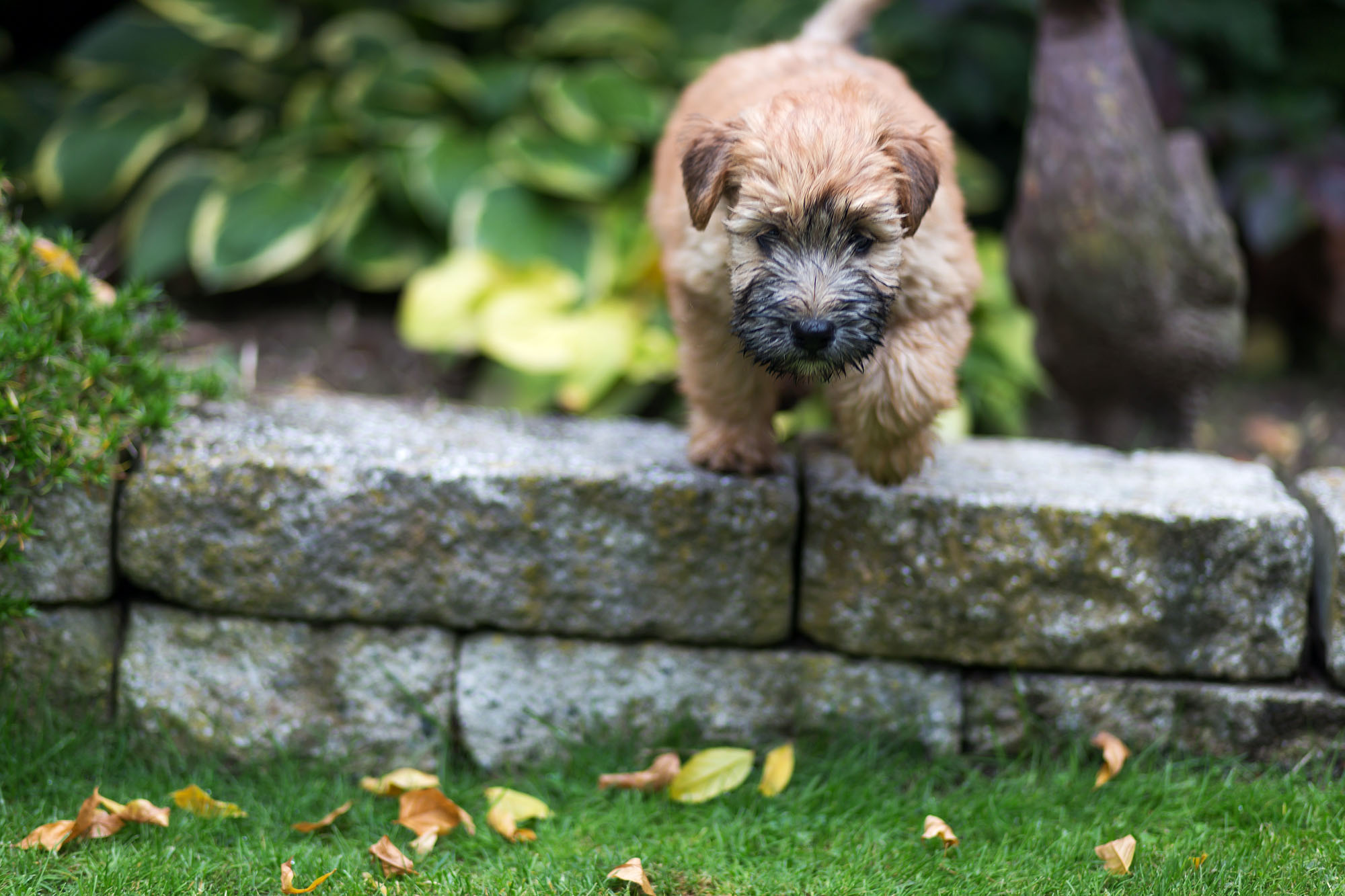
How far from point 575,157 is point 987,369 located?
6.73 ft

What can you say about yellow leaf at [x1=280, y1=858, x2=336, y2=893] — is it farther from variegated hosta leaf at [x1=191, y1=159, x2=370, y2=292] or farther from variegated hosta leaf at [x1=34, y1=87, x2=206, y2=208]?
variegated hosta leaf at [x1=34, y1=87, x2=206, y2=208]

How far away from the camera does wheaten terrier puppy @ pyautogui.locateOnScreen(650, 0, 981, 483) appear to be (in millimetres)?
2295

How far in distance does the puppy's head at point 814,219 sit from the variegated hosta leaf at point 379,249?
302 cm

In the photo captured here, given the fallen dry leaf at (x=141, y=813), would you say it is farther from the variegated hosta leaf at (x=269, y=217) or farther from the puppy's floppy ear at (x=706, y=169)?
the variegated hosta leaf at (x=269, y=217)

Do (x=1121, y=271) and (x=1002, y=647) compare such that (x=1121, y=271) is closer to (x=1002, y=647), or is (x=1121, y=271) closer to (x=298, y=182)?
(x=1002, y=647)

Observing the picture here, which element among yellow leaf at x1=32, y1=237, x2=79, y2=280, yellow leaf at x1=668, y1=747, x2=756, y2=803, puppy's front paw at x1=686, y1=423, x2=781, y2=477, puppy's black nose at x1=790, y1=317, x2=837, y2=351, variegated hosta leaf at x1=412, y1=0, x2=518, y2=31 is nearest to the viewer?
puppy's black nose at x1=790, y1=317, x2=837, y2=351

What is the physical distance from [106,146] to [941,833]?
480 centimetres

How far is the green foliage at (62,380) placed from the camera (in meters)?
2.83

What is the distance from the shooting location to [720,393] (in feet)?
9.55

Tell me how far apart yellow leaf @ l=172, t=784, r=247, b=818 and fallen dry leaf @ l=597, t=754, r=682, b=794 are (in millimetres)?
923

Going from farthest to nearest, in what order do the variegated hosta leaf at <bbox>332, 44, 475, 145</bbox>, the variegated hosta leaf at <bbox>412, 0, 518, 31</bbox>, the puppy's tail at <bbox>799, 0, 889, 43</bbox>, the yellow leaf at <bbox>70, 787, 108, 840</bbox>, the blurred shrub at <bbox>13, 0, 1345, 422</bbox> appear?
1. the variegated hosta leaf at <bbox>412, 0, 518, 31</bbox>
2. the variegated hosta leaf at <bbox>332, 44, 475, 145</bbox>
3. the blurred shrub at <bbox>13, 0, 1345, 422</bbox>
4. the puppy's tail at <bbox>799, 0, 889, 43</bbox>
5. the yellow leaf at <bbox>70, 787, 108, 840</bbox>

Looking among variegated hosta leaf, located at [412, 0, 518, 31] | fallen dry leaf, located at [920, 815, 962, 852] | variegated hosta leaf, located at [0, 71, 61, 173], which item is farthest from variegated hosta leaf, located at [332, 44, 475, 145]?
fallen dry leaf, located at [920, 815, 962, 852]

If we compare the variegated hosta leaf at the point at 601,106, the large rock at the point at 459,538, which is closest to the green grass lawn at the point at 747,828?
the large rock at the point at 459,538

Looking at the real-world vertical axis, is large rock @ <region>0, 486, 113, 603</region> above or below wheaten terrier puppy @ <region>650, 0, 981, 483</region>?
below
